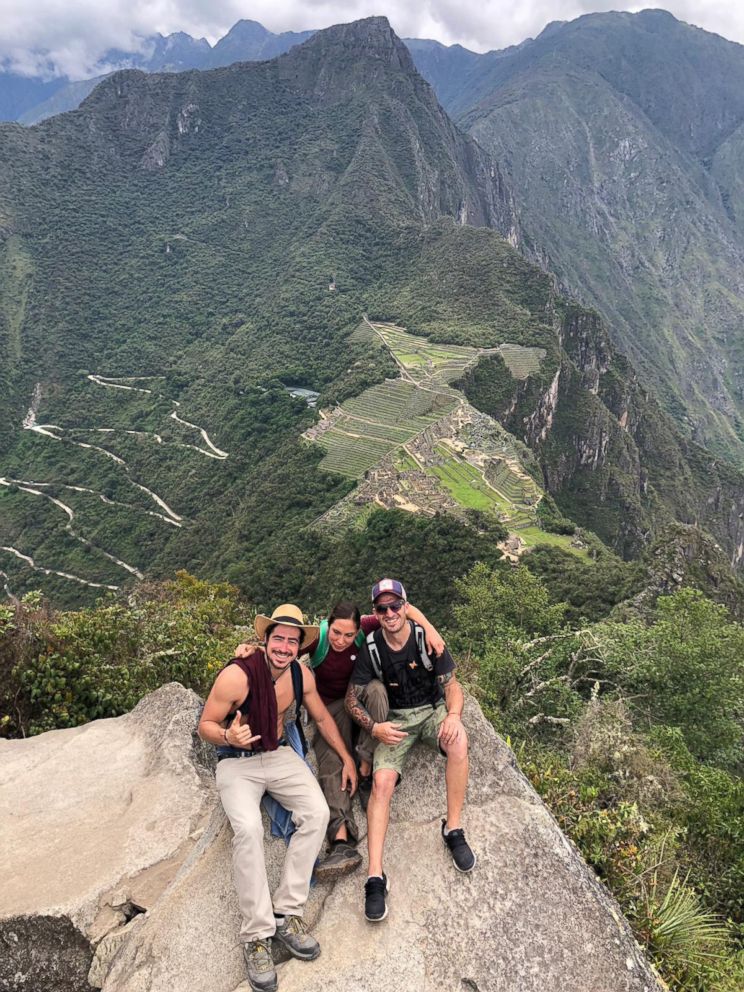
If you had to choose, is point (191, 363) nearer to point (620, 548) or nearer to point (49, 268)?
point (49, 268)

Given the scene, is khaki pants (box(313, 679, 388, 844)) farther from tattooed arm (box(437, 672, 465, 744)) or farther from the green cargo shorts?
tattooed arm (box(437, 672, 465, 744))

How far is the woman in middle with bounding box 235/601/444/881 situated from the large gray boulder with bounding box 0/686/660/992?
393 mm

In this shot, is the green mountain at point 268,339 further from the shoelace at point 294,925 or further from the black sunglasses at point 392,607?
the shoelace at point 294,925

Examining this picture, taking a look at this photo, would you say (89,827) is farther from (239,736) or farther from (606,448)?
(606,448)

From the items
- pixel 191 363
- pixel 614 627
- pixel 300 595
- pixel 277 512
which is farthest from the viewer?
pixel 191 363

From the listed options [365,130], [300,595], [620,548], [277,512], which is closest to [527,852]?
[300,595]

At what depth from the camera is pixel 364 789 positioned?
6016 mm

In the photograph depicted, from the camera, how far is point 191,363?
106 meters

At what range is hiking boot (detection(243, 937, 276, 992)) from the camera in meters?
4.31

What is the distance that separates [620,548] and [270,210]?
11549 centimetres

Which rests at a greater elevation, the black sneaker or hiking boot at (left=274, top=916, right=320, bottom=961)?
the black sneaker

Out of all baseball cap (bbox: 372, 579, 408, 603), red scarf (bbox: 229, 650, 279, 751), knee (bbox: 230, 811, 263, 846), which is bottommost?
knee (bbox: 230, 811, 263, 846)

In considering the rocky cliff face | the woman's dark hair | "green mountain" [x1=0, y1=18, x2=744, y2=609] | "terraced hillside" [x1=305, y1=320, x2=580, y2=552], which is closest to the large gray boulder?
the woman's dark hair

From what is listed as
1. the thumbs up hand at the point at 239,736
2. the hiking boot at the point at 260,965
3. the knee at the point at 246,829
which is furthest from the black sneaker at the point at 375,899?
the thumbs up hand at the point at 239,736
